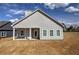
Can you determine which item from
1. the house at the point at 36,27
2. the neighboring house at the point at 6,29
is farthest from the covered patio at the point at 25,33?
the neighboring house at the point at 6,29

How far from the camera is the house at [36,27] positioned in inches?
426

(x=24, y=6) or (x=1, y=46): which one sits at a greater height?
(x=24, y=6)

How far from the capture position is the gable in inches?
426

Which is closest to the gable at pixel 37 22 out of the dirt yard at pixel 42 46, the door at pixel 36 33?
the door at pixel 36 33

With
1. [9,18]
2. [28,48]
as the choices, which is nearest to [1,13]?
[9,18]

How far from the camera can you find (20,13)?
10773 millimetres

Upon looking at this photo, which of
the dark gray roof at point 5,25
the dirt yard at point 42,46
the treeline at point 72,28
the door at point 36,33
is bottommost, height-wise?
the dirt yard at point 42,46

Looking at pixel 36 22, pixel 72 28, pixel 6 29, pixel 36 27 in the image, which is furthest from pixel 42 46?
pixel 6 29

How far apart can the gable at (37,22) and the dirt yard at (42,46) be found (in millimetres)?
314

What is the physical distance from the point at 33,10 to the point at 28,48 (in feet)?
2.62

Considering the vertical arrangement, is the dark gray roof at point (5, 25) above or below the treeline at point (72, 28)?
above

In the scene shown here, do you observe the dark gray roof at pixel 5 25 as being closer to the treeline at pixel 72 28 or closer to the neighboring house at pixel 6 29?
the neighboring house at pixel 6 29

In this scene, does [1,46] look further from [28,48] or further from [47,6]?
[47,6]

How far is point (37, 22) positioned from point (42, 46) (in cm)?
51
